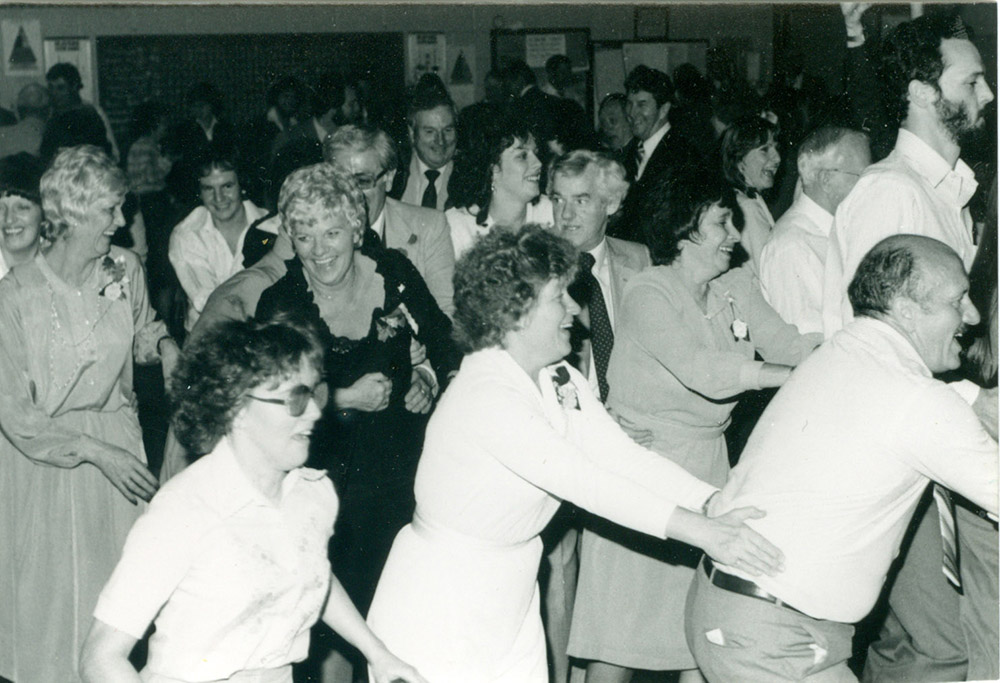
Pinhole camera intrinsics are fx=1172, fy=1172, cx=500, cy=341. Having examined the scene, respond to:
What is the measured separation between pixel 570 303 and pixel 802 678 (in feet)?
3.41

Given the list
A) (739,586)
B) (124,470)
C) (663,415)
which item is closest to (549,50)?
(663,415)

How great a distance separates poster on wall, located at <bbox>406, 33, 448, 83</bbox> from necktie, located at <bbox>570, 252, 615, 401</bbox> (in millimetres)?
4761

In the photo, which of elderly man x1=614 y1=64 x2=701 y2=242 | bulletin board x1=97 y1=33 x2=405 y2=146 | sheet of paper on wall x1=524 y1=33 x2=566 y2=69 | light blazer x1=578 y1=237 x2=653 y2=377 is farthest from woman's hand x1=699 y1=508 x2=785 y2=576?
sheet of paper on wall x1=524 y1=33 x2=566 y2=69

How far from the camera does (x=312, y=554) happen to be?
2498mm

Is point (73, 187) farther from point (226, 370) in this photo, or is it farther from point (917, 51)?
point (917, 51)

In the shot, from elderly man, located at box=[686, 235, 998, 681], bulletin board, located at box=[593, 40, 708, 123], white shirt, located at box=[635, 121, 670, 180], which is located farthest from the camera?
bulletin board, located at box=[593, 40, 708, 123]

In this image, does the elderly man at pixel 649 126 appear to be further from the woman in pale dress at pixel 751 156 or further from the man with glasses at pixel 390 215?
the man with glasses at pixel 390 215

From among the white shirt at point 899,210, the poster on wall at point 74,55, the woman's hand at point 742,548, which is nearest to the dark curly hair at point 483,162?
the white shirt at point 899,210

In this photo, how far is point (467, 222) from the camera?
15.1 ft

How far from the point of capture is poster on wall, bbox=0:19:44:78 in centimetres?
738

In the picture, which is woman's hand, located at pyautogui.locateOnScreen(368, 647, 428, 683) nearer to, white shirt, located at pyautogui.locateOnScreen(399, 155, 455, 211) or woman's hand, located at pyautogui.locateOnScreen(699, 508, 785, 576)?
woman's hand, located at pyautogui.locateOnScreen(699, 508, 785, 576)

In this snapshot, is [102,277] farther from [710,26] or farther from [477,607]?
[710,26]

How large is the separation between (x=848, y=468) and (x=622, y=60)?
22.5ft

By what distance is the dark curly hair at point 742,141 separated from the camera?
528cm
